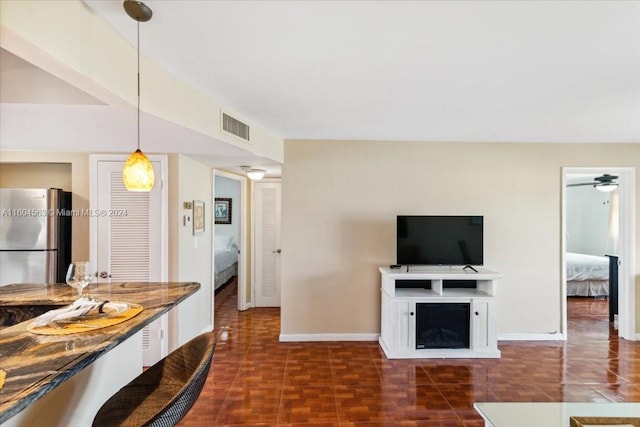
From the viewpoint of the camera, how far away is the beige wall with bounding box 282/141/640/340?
434 cm

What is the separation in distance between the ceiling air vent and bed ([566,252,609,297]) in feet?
20.1

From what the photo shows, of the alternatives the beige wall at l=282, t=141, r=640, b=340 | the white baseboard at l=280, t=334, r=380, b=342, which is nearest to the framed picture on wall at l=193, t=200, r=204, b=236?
the beige wall at l=282, t=141, r=640, b=340

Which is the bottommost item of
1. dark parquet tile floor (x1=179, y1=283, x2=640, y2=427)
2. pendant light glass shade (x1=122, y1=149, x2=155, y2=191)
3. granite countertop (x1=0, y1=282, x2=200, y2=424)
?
dark parquet tile floor (x1=179, y1=283, x2=640, y2=427)

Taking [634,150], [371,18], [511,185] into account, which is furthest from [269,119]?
[634,150]

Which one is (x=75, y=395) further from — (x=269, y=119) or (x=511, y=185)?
(x=511, y=185)

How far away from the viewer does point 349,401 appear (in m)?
2.88

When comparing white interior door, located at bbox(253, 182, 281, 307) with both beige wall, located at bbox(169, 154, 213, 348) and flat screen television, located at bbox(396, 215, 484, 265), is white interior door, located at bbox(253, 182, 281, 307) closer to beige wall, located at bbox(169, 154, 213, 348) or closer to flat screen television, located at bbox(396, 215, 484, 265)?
beige wall, located at bbox(169, 154, 213, 348)

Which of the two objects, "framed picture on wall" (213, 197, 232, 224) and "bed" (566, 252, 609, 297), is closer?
"bed" (566, 252, 609, 297)

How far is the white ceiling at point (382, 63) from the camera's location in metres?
1.59

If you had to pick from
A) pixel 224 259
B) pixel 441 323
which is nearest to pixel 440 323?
pixel 441 323

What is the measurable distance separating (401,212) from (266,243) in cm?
238

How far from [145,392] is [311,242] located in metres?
2.83

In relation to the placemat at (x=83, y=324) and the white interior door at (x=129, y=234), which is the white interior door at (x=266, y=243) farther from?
the placemat at (x=83, y=324)

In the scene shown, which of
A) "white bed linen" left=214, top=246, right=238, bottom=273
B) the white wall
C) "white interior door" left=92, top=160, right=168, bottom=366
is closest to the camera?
"white interior door" left=92, top=160, right=168, bottom=366
